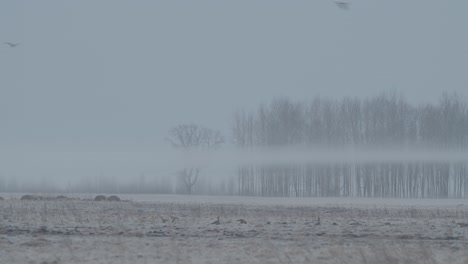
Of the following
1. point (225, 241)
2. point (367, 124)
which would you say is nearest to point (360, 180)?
point (367, 124)

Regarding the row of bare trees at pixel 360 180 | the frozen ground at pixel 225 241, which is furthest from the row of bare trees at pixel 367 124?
the frozen ground at pixel 225 241

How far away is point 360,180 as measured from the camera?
271ft

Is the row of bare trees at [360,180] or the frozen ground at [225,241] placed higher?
the row of bare trees at [360,180]

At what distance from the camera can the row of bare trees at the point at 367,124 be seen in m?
80.1

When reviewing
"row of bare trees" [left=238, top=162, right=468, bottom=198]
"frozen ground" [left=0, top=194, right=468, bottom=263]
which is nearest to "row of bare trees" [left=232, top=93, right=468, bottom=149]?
"row of bare trees" [left=238, top=162, right=468, bottom=198]

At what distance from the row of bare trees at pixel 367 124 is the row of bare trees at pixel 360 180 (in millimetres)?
2644

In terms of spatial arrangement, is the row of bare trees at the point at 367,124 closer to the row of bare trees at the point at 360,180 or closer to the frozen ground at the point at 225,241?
the row of bare trees at the point at 360,180

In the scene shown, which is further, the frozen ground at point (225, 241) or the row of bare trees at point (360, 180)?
the row of bare trees at point (360, 180)

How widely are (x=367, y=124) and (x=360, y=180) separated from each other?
6.35 m

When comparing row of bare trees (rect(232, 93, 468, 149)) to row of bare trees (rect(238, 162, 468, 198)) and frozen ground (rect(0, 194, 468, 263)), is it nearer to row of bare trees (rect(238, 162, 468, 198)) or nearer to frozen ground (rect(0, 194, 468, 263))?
row of bare trees (rect(238, 162, 468, 198))

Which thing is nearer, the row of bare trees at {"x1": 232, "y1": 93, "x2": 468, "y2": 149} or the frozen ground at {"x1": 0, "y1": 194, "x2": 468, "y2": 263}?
the frozen ground at {"x1": 0, "y1": 194, "x2": 468, "y2": 263}

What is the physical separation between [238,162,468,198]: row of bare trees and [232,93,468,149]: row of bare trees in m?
2.64

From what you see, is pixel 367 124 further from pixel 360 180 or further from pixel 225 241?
pixel 225 241

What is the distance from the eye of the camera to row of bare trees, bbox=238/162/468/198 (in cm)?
7981
